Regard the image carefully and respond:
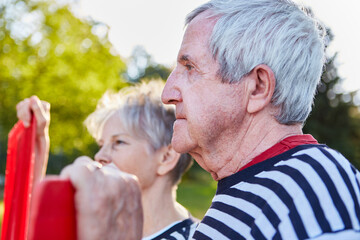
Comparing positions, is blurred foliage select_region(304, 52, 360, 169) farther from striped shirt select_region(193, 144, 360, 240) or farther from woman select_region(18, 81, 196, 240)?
striped shirt select_region(193, 144, 360, 240)

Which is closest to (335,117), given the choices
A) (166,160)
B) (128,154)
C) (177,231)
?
(166,160)

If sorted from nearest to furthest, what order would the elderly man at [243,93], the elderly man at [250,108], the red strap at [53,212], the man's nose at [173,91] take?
the red strap at [53,212], the elderly man at [250,108], the elderly man at [243,93], the man's nose at [173,91]

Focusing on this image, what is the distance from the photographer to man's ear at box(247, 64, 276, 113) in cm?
154

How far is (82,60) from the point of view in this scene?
17797 mm

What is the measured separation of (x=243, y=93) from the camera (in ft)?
5.10

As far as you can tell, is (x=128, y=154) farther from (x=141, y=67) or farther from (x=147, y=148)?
(x=141, y=67)

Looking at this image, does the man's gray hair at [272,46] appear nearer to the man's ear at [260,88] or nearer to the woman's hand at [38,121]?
the man's ear at [260,88]

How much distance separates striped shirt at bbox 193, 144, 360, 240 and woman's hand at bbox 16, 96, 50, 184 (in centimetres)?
161

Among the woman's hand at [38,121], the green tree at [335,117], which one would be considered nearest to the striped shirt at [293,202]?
the woman's hand at [38,121]

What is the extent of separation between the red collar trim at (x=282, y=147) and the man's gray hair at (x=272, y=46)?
0.09 metres

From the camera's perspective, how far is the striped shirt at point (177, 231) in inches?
96.3

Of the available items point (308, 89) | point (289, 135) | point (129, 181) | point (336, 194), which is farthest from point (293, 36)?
point (129, 181)

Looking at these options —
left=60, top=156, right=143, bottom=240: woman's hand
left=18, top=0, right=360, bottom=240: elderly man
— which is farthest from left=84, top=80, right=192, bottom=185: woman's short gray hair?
left=60, top=156, right=143, bottom=240: woman's hand

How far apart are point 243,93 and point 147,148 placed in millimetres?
1366
